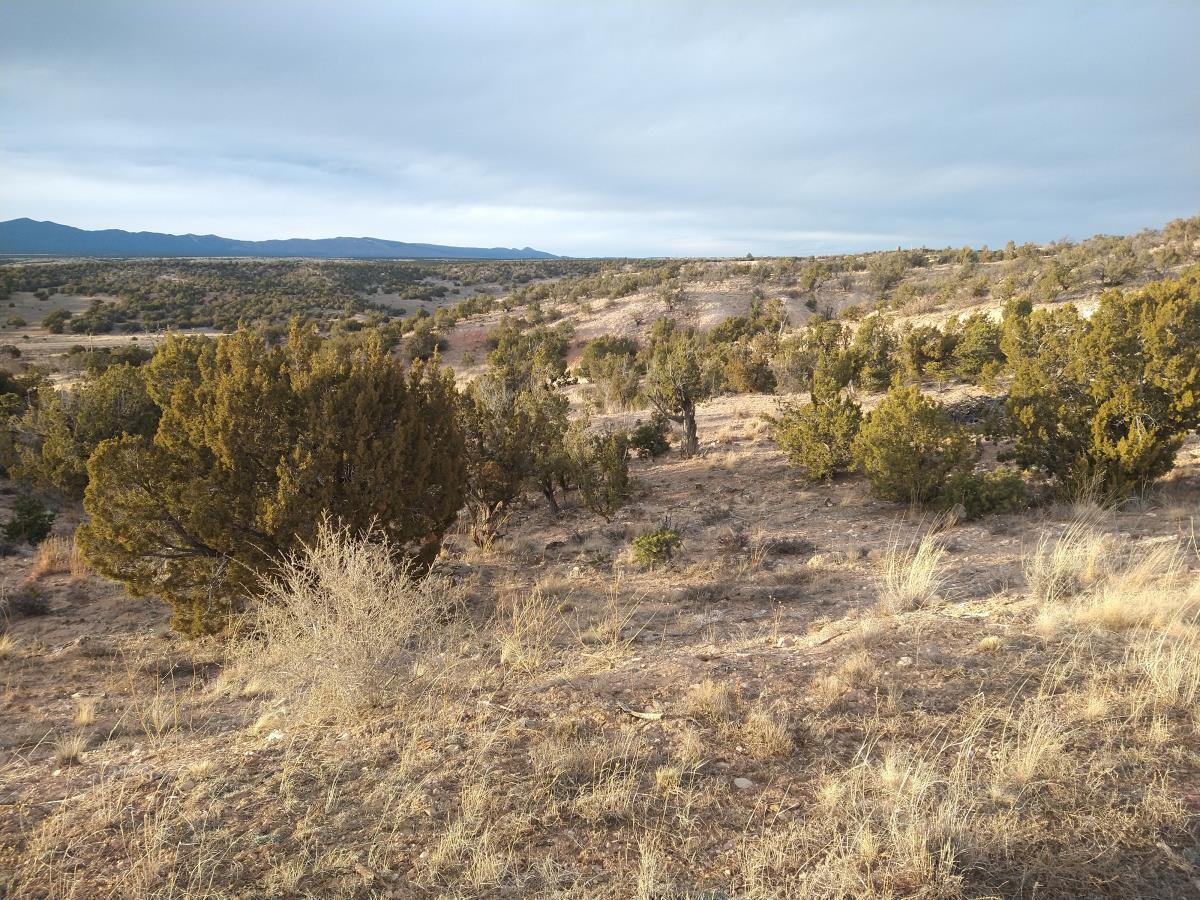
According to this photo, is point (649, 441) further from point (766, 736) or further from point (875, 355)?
point (766, 736)

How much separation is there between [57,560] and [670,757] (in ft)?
32.8

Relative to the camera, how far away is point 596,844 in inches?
104

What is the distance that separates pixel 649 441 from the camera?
52.8 feet

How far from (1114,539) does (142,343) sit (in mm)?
37305

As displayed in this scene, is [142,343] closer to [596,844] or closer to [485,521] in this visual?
[485,521]

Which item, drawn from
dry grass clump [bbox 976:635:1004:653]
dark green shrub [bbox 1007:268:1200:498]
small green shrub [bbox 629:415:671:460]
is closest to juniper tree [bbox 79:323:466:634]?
dry grass clump [bbox 976:635:1004:653]

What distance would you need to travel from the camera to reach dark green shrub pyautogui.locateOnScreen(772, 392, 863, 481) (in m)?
11.9

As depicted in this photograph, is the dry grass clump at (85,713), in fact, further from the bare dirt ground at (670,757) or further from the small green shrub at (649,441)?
the small green shrub at (649,441)

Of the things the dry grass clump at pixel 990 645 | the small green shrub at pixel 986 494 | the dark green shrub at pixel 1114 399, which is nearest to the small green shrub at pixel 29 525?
the dry grass clump at pixel 990 645

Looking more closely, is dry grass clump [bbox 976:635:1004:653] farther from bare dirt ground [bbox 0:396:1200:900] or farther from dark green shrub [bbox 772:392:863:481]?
dark green shrub [bbox 772:392:863:481]

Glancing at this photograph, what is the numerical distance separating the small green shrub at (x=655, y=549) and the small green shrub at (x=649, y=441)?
26.1ft

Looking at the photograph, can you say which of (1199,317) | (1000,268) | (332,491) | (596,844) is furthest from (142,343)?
(1000,268)

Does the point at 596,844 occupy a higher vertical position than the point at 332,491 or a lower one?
lower

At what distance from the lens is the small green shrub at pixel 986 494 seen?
29.7 ft
